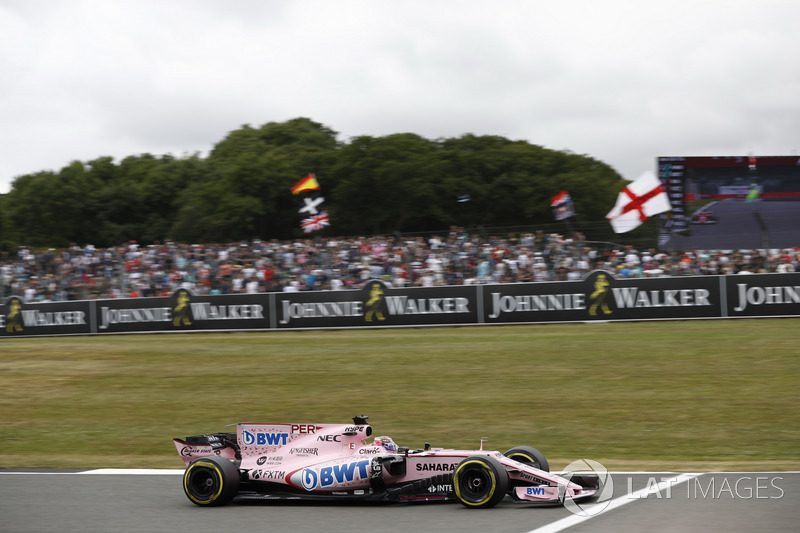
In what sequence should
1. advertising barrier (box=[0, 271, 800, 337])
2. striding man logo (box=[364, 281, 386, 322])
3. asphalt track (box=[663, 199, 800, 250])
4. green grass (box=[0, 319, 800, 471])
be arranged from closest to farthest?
green grass (box=[0, 319, 800, 471]) < advertising barrier (box=[0, 271, 800, 337]) < asphalt track (box=[663, 199, 800, 250]) < striding man logo (box=[364, 281, 386, 322])

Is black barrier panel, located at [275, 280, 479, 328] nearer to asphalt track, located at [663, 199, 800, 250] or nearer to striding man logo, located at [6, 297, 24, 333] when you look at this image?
asphalt track, located at [663, 199, 800, 250]

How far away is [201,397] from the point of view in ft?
54.6

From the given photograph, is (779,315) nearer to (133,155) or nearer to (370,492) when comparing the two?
(370,492)

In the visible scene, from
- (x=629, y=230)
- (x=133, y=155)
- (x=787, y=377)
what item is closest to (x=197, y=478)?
(x=787, y=377)

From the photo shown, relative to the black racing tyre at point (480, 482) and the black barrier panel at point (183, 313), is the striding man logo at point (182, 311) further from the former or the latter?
the black racing tyre at point (480, 482)

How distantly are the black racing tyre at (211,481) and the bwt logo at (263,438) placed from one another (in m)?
0.29

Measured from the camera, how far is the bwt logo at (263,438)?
8273 mm

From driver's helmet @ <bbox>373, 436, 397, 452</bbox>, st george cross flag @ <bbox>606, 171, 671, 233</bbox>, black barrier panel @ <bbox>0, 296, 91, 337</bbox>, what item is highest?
st george cross flag @ <bbox>606, 171, 671, 233</bbox>

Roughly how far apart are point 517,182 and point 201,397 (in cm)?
3277

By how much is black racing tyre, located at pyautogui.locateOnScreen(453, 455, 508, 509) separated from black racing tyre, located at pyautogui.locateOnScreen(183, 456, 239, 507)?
6.65 ft

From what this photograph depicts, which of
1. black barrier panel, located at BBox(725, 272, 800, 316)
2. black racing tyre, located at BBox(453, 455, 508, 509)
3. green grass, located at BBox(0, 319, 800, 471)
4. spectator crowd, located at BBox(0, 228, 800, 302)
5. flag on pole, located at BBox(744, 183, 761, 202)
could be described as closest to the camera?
black racing tyre, located at BBox(453, 455, 508, 509)

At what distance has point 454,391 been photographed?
1606 cm

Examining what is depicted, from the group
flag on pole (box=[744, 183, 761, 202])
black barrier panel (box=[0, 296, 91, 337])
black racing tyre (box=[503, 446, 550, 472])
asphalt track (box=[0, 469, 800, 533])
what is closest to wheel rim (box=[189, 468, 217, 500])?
asphalt track (box=[0, 469, 800, 533])

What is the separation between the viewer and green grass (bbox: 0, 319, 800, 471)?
483 inches
